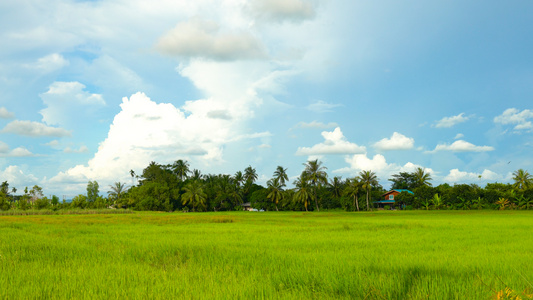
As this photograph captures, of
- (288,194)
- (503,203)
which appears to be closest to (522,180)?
(503,203)

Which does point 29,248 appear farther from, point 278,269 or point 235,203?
Answer: point 235,203

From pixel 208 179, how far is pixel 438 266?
86452mm

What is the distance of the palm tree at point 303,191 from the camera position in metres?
66.6

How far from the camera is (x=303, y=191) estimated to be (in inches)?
2628

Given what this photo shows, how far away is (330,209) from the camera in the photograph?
70312 mm

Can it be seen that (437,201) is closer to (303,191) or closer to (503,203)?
(503,203)

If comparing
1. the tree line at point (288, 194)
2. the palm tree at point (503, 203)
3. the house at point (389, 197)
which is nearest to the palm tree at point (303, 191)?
the tree line at point (288, 194)

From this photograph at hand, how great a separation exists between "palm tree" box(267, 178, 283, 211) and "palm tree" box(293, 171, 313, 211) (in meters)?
4.99

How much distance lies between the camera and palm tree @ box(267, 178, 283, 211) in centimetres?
7212

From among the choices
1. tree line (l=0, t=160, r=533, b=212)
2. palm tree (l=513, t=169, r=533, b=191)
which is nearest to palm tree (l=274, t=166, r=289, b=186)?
tree line (l=0, t=160, r=533, b=212)

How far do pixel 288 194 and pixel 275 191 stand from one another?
2.80 metres

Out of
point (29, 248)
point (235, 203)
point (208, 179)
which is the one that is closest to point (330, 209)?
point (235, 203)

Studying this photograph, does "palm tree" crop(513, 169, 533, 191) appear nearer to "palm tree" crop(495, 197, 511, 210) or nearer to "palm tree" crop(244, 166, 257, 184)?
"palm tree" crop(495, 197, 511, 210)

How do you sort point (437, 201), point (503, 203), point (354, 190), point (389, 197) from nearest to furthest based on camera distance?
point (503, 203), point (437, 201), point (354, 190), point (389, 197)
